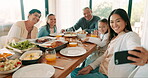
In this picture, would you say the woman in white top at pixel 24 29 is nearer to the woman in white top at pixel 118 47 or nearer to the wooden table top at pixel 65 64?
the wooden table top at pixel 65 64

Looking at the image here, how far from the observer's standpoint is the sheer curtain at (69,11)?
4.45m

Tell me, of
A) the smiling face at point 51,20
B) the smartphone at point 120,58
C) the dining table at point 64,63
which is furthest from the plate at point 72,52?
the smiling face at point 51,20

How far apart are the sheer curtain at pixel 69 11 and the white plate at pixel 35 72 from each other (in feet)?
12.3

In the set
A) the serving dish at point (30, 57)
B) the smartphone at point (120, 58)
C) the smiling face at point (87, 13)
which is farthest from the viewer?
the smiling face at point (87, 13)

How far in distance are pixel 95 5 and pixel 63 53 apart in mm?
3620

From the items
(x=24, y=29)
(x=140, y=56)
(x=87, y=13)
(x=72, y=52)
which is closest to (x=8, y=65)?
(x=72, y=52)

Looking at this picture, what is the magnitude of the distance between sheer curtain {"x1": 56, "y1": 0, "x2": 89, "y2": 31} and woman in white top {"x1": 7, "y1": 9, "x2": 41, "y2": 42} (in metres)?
2.45

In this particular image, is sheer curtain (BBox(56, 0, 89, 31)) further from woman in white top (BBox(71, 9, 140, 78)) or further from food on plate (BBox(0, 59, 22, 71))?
food on plate (BBox(0, 59, 22, 71))

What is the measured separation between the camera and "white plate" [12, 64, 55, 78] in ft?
2.84

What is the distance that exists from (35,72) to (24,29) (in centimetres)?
149

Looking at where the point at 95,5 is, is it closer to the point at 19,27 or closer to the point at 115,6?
the point at 115,6

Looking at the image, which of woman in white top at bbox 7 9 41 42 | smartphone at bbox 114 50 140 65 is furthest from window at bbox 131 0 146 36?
smartphone at bbox 114 50 140 65

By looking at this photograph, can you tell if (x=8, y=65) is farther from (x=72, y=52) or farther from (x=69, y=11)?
(x=69, y=11)

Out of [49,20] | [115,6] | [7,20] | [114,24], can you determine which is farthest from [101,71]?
[115,6]
